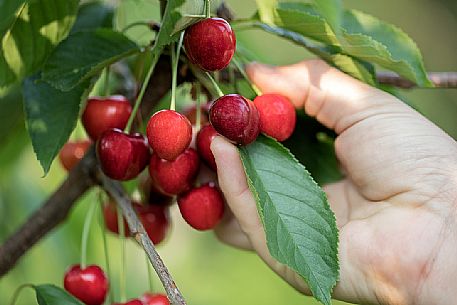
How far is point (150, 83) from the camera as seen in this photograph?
4.39ft

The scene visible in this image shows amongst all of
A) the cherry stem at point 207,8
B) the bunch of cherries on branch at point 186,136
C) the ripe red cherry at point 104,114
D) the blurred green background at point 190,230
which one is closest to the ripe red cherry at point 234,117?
the bunch of cherries on branch at point 186,136

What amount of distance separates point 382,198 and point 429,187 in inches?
3.7

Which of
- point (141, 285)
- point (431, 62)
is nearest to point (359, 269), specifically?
point (141, 285)

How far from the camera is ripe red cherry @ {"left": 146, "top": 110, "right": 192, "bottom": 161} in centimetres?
109

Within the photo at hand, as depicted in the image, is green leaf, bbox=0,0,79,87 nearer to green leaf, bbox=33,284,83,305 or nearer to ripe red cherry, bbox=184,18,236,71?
ripe red cherry, bbox=184,18,236,71

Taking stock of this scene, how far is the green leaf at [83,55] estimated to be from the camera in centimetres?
117

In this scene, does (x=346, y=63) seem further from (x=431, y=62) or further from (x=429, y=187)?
(x=431, y=62)

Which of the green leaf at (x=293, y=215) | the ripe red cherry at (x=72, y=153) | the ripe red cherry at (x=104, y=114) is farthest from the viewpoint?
the ripe red cherry at (x=72, y=153)

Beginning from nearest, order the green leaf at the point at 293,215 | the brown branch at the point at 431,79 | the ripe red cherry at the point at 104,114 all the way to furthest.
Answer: the green leaf at the point at 293,215 < the ripe red cherry at the point at 104,114 < the brown branch at the point at 431,79

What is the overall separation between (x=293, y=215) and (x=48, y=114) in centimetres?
42

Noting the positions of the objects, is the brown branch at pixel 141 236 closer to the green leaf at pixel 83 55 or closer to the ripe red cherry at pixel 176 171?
the ripe red cherry at pixel 176 171

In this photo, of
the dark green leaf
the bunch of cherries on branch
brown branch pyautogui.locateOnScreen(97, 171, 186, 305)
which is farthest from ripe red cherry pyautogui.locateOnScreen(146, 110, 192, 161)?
the dark green leaf

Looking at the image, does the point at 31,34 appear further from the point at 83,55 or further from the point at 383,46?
the point at 383,46

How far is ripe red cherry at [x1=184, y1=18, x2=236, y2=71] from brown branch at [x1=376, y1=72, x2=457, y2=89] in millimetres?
425
